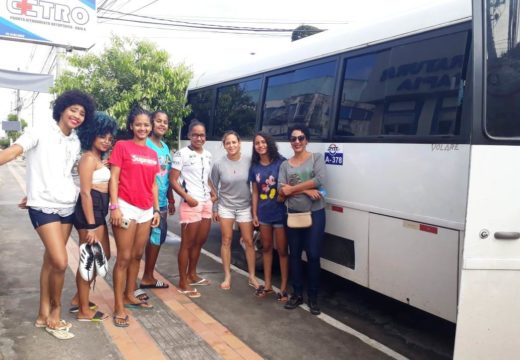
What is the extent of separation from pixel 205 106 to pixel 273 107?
2.27 m

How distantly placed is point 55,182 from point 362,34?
3069mm

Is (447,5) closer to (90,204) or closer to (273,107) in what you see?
(273,107)

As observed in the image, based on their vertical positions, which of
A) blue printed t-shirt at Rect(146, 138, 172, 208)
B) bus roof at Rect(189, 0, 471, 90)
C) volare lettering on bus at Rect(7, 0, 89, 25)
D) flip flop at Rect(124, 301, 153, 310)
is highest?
volare lettering on bus at Rect(7, 0, 89, 25)

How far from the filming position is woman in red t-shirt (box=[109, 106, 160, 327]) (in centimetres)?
398

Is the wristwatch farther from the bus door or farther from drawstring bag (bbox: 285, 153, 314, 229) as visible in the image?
the bus door

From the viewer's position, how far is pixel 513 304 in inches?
97.5

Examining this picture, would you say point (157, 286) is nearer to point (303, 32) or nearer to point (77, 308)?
point (77, 308)

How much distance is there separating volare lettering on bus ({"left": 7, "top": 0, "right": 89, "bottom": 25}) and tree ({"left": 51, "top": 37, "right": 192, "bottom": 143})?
402 centimetres

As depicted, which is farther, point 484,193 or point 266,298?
point 266,298

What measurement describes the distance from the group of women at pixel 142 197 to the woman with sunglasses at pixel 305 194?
10mm

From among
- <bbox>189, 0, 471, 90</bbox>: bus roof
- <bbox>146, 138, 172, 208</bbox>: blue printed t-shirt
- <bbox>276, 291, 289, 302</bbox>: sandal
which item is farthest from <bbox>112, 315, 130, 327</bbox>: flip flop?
<bbox>189, 0, 471, 90</bbox>: bus roof

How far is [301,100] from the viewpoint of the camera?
17.2ft

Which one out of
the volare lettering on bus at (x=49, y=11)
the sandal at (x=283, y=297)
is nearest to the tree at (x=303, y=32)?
the sandal at (x=283, y=297)

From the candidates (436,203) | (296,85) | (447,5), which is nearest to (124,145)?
(296,85)
